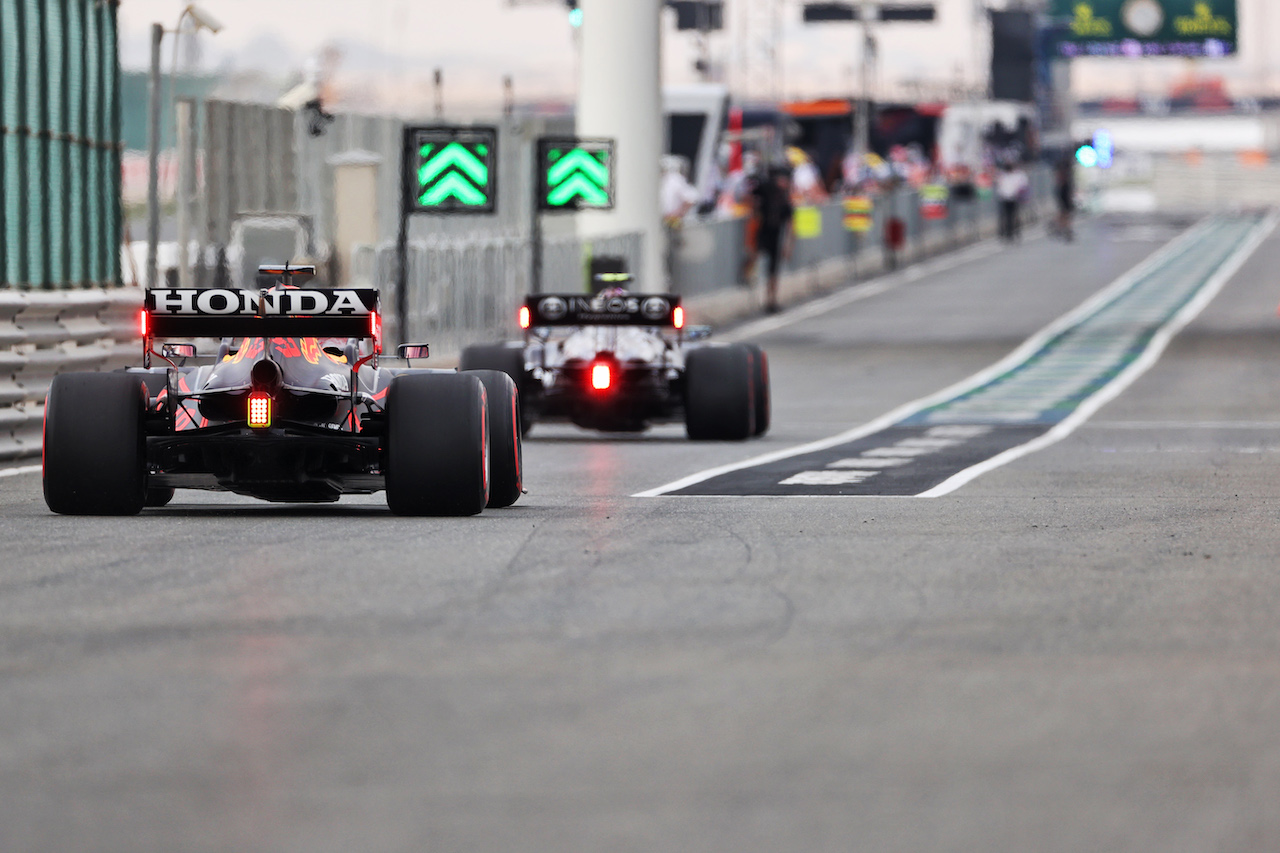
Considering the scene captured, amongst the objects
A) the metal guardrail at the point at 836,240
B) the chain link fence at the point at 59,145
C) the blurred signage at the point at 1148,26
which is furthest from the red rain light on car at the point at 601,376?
the blurred signage at the point at 1148,26

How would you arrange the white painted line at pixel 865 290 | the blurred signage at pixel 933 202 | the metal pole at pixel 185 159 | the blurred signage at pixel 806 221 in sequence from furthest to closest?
the blurred signage at pixel 933 202 → the blurred signage at pixel 806 221 → the white painted line at pixel 865 290 → the metal pole at pixel 185 159

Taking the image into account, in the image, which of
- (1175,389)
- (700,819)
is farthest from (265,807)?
(1175,389)

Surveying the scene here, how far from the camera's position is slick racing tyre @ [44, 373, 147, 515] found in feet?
38.1

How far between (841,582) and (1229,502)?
4603mm

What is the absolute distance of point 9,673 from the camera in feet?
23.2

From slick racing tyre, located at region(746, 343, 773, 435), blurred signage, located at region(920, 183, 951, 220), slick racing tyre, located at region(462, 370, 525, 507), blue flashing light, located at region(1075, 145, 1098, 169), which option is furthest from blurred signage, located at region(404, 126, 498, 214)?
blurred signage, located at region(920, 183, 951, 220)

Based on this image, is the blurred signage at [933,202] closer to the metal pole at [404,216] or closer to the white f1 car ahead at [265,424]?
the metal pole at [404,216]

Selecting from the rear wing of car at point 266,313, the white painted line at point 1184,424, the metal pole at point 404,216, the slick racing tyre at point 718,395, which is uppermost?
the metal pole at point 404,216

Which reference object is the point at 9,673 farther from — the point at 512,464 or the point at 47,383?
the point at 47,383

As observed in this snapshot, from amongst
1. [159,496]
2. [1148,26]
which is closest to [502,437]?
[159,496]

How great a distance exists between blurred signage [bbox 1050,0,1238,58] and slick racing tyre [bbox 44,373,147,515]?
276 feet

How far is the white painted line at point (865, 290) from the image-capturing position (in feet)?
119

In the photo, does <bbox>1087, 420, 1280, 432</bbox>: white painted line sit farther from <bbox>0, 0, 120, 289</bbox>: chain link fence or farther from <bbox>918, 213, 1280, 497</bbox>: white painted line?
<bbox>0, 0, 120, 289</bbox>: chain link fence

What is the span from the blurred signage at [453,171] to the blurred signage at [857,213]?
24802 mm
